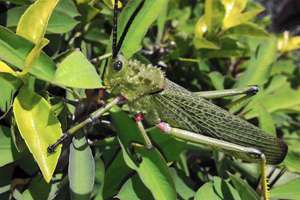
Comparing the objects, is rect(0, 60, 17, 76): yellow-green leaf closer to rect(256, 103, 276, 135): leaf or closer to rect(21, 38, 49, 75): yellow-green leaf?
rect(21, 38, 49, 75): yellow-green leaf

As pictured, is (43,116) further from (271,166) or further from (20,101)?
(271,166)

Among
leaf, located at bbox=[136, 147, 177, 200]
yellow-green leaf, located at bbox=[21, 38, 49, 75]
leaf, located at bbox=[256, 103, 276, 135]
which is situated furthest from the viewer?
leaf, located at bbox=[256, 103, 276, 135]

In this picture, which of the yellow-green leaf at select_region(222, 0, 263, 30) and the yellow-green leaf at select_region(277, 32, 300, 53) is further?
the yellow-green leaf at select_region(277, 32, 300, 53)

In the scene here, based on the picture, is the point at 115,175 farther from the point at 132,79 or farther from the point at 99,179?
the point at 132,79

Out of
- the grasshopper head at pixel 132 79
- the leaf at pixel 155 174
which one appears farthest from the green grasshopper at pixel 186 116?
the leaf at pixel 155 174

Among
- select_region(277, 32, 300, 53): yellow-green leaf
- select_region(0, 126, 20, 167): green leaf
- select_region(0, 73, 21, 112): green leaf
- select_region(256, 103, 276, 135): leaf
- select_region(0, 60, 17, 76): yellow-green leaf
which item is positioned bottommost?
select_region(0, 126, 20, 167): green leaf

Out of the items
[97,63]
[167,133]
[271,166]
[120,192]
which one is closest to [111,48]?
[97,63]

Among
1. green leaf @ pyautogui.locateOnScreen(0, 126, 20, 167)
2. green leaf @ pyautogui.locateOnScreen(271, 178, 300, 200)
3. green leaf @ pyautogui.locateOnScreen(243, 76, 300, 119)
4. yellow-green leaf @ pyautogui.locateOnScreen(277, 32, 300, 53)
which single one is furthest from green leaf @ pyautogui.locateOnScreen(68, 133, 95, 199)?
yellow-green leaf @ pyautogui.locateOnScreen(277, 32, 300, 53)
